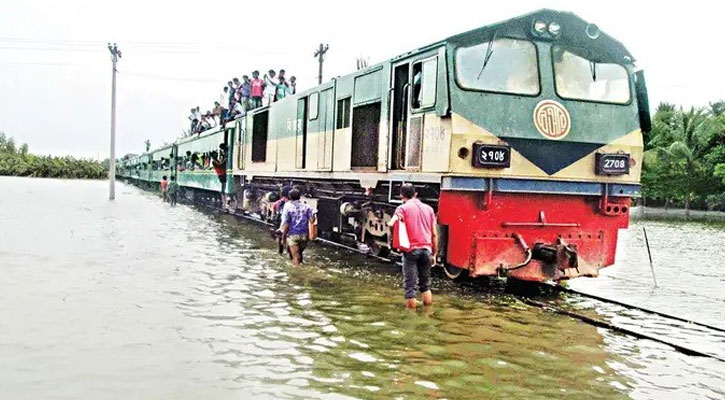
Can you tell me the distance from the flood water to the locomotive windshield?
275 cm

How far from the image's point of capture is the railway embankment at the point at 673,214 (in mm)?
42369

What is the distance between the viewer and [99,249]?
1416 cm

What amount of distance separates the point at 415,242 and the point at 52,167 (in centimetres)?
9330

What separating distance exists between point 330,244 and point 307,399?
37.2ft

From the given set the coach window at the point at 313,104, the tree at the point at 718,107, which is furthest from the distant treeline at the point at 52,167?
the coach window at the point at 313,104

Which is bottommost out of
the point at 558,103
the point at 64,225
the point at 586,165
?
the point at 64,225

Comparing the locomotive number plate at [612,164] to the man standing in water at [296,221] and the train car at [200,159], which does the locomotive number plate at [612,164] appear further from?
the train car at [200,159]

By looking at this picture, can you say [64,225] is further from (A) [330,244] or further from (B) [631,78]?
(B) [631,78]

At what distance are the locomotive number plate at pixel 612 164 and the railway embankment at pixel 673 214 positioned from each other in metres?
33.3

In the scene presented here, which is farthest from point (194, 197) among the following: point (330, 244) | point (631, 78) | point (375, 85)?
point (631, 78)

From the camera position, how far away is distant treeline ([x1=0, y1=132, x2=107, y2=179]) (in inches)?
3664

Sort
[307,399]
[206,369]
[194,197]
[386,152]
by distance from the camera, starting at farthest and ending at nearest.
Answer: [194,197] → [386,152] → [206,369] → [307,399]

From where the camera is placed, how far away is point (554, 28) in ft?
33.0

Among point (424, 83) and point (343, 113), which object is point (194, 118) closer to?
point (343, 113)
